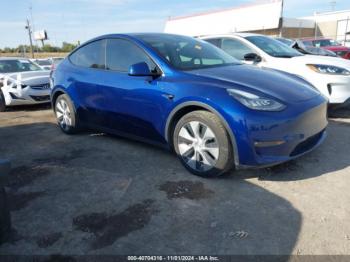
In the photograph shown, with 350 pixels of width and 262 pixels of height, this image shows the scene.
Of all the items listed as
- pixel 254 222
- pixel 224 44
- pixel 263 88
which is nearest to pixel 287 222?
pixel 254 222

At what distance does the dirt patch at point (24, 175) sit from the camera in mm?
3813

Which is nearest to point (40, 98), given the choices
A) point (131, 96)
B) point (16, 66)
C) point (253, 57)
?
point (16, 66)

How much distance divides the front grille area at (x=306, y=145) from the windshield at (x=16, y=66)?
798cm

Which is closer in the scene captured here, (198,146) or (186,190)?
(186,190)

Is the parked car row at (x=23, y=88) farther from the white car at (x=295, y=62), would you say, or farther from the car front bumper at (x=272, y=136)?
the car front bumper at (x=272, y=136)

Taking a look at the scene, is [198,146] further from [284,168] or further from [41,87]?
[41,87]

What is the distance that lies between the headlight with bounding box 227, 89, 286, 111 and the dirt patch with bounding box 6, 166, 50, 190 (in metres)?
2.32

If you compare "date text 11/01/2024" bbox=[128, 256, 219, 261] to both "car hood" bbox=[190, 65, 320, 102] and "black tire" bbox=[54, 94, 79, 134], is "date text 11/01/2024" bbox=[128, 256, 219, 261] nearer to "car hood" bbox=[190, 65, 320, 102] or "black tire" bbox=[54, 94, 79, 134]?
"car hood" bbox=[190, 65, 320, 102]

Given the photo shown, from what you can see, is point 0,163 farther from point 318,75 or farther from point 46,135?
point 318,75

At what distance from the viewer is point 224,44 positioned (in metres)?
7.10

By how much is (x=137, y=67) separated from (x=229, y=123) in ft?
4.19

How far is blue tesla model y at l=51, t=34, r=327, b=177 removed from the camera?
340 centimetres

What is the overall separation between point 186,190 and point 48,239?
1.34 m

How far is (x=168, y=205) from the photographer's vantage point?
321 centimetres
